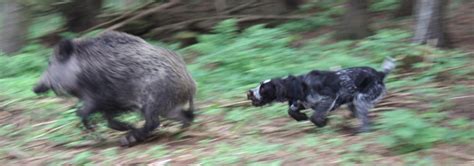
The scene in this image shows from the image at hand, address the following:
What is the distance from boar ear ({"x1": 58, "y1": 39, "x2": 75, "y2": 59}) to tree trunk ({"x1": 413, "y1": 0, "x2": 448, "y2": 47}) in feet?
19.3

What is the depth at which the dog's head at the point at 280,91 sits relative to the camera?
22.8 ft

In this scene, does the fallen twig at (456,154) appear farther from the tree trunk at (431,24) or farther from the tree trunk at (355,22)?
the tree trunk at (355,22)

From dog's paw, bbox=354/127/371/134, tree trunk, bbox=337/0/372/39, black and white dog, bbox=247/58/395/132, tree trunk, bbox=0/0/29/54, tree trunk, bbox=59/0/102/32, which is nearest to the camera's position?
dog's paw, bbox=354/127/371/134

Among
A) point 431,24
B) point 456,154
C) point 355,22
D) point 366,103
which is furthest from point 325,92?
point 355,22

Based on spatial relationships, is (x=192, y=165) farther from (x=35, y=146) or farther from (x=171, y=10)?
(x=171, y=10)

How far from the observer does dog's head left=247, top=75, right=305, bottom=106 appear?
695cm

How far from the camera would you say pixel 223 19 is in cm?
1443

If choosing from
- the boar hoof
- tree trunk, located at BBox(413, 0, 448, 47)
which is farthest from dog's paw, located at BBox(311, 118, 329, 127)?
tree trunk, located at BBox(413, 0, 448, 47)

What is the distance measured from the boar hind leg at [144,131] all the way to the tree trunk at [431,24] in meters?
5.37

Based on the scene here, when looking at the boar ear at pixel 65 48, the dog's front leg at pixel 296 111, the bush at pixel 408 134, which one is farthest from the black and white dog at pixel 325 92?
the boar ear at pixel 65 48

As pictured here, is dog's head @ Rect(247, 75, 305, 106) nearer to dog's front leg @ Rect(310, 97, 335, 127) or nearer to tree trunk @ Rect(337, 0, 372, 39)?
dog's front leg @ Rect(310, 97, 335, 127)

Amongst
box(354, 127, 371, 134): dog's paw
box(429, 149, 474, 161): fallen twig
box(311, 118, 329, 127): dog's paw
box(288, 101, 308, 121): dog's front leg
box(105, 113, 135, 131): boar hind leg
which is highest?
box(105, 113, 135, 131): boar hind leg

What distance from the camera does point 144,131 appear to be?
23.0 feet

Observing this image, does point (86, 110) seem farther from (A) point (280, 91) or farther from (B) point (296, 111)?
(B) point (296, 111)
